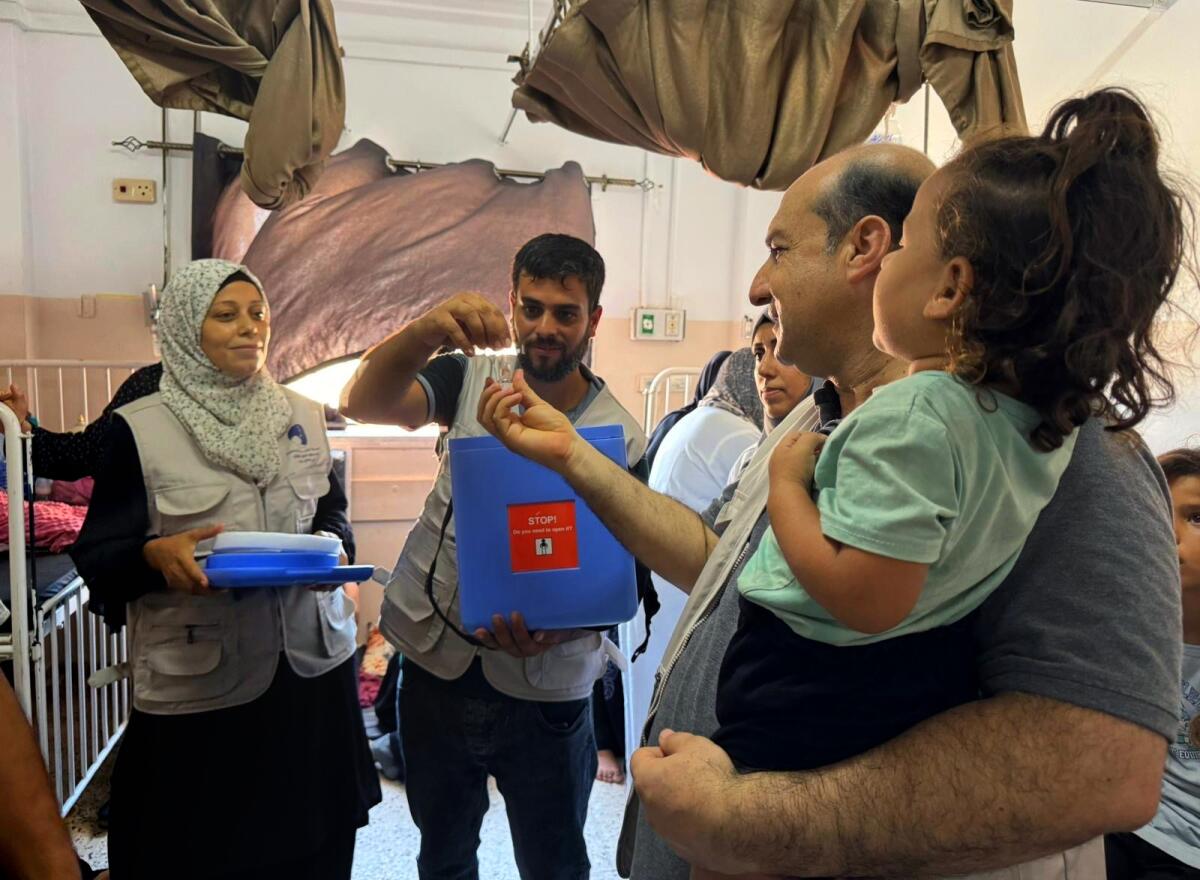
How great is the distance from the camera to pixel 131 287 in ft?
13.2

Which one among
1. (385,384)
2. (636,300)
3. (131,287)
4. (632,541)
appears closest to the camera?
(632,541)

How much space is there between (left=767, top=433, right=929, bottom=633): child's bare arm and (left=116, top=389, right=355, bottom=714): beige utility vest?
1348mm

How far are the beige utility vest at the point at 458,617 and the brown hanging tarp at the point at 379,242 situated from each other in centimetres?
264

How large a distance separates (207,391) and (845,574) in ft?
5.16

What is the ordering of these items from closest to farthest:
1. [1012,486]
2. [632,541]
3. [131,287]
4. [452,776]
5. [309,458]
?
1. [1012,486]
2. [632,541]
3. [452,776]
4. [309,458]
5. [131,287]

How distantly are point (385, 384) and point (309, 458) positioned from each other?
404 mm

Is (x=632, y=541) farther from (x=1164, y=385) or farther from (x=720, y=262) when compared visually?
(x=720, y=262)

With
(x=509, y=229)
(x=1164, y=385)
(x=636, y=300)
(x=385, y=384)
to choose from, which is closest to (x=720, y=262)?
(x=636, y=300)

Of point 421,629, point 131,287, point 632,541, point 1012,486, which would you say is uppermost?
point 131,287

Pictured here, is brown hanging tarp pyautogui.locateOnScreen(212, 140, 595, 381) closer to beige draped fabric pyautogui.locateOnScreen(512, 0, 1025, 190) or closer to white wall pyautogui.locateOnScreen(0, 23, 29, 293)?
white wall pyautogui.locateOnScreen(0, 23, 29, 293)

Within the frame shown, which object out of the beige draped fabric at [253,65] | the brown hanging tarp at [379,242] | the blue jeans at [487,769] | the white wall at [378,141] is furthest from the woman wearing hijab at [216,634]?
the white wall at [378,141]

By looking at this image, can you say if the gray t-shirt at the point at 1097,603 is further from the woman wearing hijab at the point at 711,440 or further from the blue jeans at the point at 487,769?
the woman wearing hijab at the point at 711,440

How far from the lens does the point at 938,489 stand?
0.68 meters

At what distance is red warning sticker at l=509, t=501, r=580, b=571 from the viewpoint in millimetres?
1491
